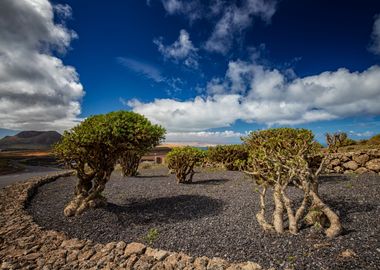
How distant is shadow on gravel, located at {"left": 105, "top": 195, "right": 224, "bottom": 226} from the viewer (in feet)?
24.9

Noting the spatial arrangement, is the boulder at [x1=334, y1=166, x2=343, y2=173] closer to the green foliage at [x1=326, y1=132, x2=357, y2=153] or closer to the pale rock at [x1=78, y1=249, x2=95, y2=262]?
the green foliage at [x1=326, y1=132, x2=357, y2=153]

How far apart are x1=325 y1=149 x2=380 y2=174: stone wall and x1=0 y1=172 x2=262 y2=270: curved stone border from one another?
1199 cm

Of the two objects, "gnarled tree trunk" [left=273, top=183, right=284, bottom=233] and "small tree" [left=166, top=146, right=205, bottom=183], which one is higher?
"small tree" [left=166, top=146, right=205, bottom=183]

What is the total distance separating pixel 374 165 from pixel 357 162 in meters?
0.99

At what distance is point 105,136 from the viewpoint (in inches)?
301

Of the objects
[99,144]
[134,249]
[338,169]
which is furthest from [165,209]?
[338,169]

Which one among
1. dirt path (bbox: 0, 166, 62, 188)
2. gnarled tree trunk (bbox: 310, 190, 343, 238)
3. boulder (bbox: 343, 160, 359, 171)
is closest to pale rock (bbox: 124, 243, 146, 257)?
gnarled tree trunk (bbox: 310, 190, 343, 238)

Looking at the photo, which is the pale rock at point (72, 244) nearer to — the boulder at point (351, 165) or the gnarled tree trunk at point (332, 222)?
the gnarled tree trunk at point (332, 222)

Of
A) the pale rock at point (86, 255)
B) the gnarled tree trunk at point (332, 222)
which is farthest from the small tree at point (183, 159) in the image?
the gnarled tree trunk at point (332, 222)

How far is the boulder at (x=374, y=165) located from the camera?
13.4 metres

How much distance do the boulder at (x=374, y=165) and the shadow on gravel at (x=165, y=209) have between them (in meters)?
10.5

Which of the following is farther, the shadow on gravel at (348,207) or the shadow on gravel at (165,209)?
the shadow on gravel at (165,209)

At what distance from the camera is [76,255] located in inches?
218

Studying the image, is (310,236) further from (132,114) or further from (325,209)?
(132,114)
